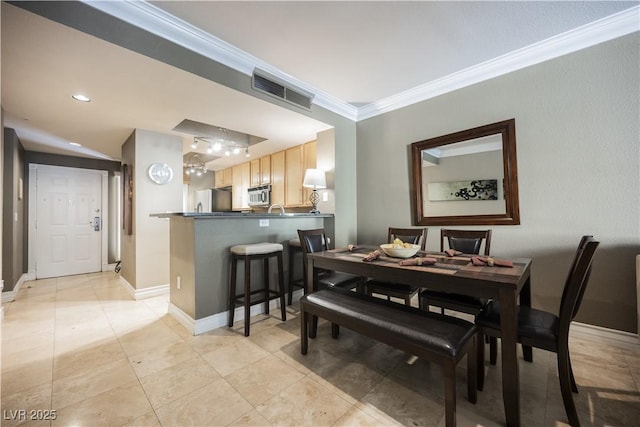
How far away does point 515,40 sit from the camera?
7.34 ft

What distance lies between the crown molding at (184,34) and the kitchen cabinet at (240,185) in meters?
2.96

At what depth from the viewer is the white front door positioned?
4445 mm

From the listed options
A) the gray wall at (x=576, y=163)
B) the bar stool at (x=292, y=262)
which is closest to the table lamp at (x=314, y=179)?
the bar stool at (x=292, y=262)

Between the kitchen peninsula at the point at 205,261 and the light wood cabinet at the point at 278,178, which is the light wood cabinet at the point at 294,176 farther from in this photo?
the kitchen peninsula at the point at 205,261

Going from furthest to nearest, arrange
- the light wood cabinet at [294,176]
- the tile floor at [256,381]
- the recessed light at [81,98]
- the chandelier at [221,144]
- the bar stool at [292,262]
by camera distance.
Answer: the light wood cabinet at [294,176] → the chandelier at [221,144] → the bar stool at [292,262] → the recessed light at [81,98] → the tile floor at [256,381]

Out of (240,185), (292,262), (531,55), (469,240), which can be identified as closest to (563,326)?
(469,240)

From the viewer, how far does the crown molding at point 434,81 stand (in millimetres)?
1788

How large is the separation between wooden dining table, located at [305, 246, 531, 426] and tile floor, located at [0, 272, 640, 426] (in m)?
0.26

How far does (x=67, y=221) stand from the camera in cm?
468

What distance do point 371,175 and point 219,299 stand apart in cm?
249

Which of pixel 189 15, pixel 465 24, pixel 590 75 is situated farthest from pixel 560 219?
pixel 189 15

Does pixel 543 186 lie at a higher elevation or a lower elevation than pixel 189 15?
lower

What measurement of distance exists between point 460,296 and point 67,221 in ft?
21.3

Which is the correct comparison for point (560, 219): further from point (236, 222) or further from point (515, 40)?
point (236, 222)
